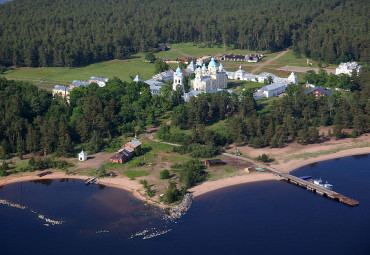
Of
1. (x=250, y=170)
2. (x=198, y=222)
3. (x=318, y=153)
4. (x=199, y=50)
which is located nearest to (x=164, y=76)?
→ (x=199, y=50)

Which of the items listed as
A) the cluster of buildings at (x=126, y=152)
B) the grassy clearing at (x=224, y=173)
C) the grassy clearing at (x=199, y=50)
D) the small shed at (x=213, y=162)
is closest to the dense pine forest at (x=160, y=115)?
the small shed at (x=213, y=162)

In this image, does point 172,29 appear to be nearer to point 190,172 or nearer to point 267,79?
point 267,79

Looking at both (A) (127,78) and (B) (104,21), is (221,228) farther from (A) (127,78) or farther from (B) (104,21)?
(B) (104,21)

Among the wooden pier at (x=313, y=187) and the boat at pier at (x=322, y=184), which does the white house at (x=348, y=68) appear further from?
the boat at pier at (x=322, y=184)

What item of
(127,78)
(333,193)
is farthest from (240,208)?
(127,78)

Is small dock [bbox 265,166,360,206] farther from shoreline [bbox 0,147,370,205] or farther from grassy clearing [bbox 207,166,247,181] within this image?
grassy clearing [bbox 207,166,247,181]
